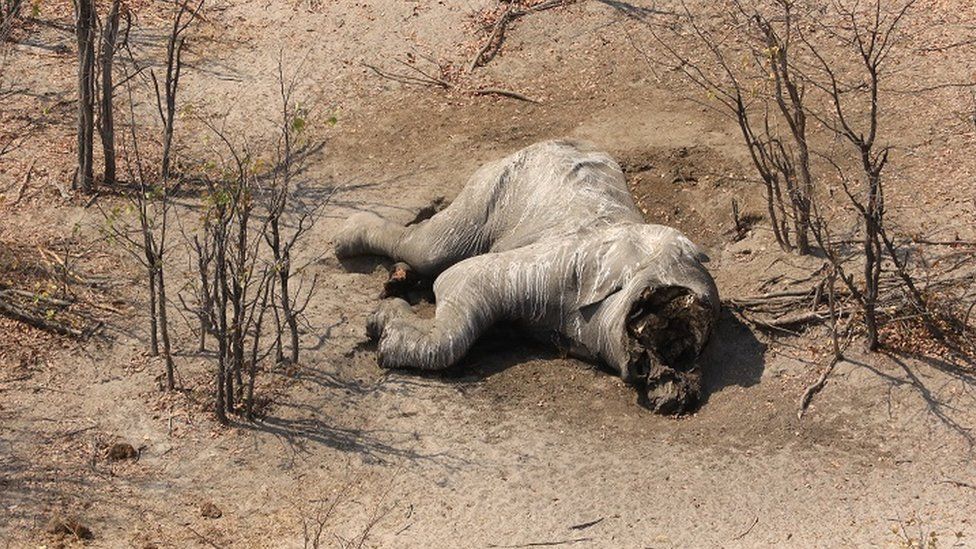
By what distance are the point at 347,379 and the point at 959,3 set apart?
799 centimetres

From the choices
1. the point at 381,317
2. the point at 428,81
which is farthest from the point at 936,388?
the point at 428,81

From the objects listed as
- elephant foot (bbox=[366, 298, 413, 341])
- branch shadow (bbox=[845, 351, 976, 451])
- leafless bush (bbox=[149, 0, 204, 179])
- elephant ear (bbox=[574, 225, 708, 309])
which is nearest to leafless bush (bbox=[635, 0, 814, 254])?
elephant ear (bbox=[574, 225, 708, 309])

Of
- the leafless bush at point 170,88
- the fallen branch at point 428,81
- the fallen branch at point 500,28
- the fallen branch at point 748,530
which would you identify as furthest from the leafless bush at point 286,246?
the fallen branch at point 748,530

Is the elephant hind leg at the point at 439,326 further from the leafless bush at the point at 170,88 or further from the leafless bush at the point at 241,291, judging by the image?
the leafless bush at the point at 170,88

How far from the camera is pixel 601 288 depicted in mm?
11461

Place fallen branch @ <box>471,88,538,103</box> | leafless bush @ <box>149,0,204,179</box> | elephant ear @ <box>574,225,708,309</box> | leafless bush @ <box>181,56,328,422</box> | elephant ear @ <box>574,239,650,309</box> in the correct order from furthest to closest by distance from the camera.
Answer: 1. fallen branch @ <box>471,88,538,103</box>
2. elephant ear @ <box>574,239,650,309</box>
3. elephant ear @ <box>574,225,708,309</box>
4. leafless bush @ <box>149,0,204,179</box>
5. leafless bush @ <box>181,56,328,422</box>

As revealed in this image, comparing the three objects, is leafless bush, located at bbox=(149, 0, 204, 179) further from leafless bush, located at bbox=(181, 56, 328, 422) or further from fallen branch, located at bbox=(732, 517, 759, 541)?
fallen branch, located at bbox=(732, 517, 759, 541)

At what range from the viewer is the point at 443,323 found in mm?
11555

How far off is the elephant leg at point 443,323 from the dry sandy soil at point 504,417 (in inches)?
7.0

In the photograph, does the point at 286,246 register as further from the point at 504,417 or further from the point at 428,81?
the point at 428,81

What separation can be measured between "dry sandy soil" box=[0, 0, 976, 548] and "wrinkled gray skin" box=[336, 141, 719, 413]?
255 mm

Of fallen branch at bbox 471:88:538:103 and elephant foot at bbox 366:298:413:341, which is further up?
fallen branch at bbox 471:88:538:103

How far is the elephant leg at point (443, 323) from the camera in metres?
11.4

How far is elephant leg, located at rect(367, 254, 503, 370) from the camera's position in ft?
37.4
